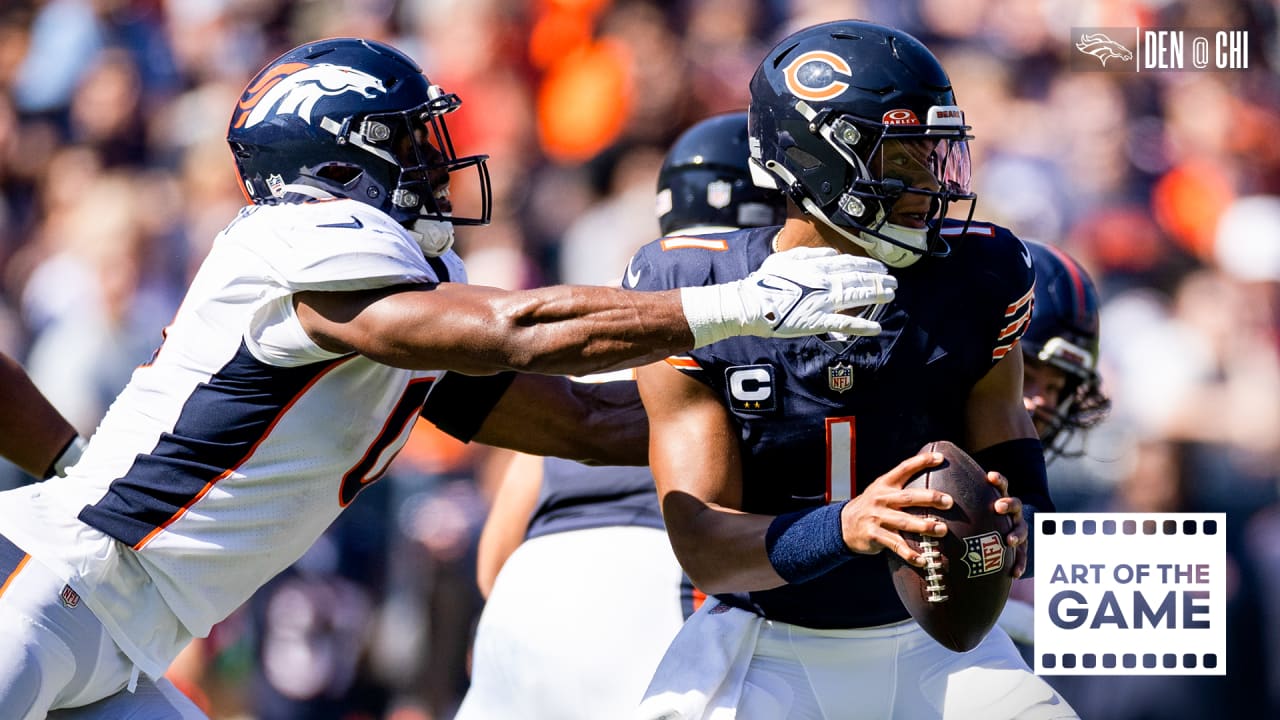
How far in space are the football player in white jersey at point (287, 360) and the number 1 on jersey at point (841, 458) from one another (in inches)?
12.5

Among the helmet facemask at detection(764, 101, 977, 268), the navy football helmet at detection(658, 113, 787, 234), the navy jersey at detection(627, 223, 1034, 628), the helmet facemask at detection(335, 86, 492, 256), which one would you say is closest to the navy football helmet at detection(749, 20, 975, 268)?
the helmet facemask at detection(764, 101, 977, 268)

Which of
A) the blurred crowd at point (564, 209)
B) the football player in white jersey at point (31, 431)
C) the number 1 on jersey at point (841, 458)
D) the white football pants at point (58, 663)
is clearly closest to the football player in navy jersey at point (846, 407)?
the number 1 on jersey at point (841, 458)

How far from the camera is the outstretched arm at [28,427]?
3654 mm

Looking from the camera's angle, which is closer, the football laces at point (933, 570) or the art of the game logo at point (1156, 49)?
the football laces at point (933, 570)

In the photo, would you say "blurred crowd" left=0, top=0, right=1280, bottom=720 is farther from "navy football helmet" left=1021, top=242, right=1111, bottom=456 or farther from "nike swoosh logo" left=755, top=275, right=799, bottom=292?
"nike swoosh logo" left=755, top=275, right=799, bottom=292

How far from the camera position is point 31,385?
369 centimetres

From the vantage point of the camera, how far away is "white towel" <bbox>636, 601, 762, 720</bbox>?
2988 mm

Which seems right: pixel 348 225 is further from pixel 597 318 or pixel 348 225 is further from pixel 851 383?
pixel 851 383

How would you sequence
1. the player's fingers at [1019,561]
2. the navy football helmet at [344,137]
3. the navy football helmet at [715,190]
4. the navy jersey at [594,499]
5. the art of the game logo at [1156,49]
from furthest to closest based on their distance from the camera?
the art of the game logo at [1156,49] < the navy football helmet at [715,190] < the navy jersey at [594,499] < the navy football helmet at [344,137] < the player's fingers at [1019,561]

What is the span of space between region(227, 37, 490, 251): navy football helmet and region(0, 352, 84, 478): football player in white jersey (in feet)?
2.64

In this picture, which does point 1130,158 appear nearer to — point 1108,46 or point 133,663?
point 1108,46

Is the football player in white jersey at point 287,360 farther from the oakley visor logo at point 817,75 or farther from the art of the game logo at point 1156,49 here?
the art of the game logo at point 1156,49

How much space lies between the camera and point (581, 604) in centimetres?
402

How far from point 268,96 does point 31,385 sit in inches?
38.4
